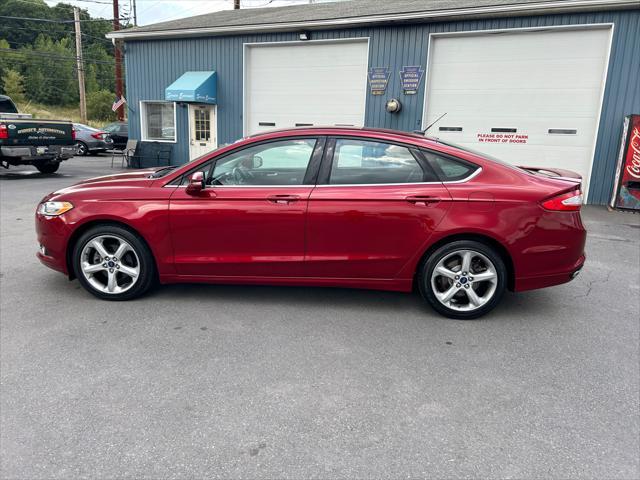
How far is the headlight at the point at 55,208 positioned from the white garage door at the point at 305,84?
9.75 meters

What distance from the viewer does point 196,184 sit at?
3984 millimetres

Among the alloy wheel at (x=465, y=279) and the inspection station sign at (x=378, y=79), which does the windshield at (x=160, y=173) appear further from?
the inspection station sign at (x=378, y=79)

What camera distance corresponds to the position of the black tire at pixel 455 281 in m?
3.90

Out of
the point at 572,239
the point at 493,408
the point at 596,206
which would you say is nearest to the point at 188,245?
the point at 493,408

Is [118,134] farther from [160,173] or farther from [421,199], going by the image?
[421,199]

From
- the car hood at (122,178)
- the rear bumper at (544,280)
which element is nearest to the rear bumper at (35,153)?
the car hood at (122,178)

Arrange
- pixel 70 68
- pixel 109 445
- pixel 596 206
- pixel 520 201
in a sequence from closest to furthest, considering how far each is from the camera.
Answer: pixel 109 445 < pixel 520 201 < pixel 596 206 < pixel 70 68

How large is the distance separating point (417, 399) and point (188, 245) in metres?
2.32

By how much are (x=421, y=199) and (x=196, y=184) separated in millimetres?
1836

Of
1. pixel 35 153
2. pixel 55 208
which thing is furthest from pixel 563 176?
pixel 35 153

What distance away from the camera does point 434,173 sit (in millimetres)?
3982

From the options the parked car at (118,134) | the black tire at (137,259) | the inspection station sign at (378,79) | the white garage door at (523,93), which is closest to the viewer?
the black tire at (137,259)

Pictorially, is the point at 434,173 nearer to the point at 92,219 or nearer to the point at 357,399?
the point at 357,399

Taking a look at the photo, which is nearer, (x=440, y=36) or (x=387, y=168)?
(x=387, y=168)
